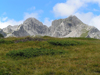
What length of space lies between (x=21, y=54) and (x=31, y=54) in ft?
3.60

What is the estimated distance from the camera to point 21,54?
35.1 ft

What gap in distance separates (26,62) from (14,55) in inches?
98.2

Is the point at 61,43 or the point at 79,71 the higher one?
the point at 61,43

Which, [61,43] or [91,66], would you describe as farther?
[61,43]

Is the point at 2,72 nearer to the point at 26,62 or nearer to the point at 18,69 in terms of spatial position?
the point at 18,69

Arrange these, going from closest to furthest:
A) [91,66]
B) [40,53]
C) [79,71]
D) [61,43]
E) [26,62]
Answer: [79,71], [91,66], [26,62], [40,53], [61,43]

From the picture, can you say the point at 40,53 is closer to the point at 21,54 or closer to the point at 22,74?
the point at 21,54

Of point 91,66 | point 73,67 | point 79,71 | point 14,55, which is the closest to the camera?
point 79,71

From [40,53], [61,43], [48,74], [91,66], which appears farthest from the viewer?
[61,43]

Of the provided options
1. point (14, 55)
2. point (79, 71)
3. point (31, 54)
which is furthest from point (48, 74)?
point (14, 55)

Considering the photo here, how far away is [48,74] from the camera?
6.25 metres

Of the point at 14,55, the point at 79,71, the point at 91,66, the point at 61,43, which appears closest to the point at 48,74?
the point at 79,71

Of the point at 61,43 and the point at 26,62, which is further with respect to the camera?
the point at 61,43

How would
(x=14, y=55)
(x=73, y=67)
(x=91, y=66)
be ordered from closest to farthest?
(x=73, y=67) → (x=91, y=66) → (x=14, y=55)
